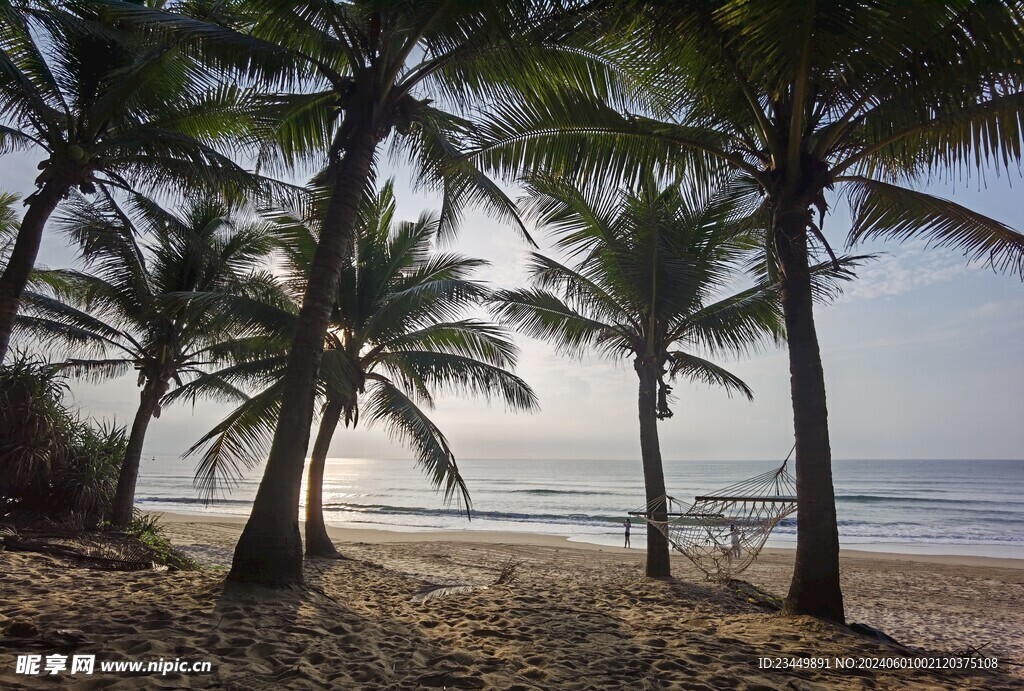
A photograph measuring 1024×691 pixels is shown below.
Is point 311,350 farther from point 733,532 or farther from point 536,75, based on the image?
point 733,532

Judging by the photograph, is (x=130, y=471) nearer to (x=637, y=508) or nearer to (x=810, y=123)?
(x=810, y=123)

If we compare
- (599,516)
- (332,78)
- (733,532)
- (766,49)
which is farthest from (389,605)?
(599,516)

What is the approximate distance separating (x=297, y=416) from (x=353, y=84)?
327 cm

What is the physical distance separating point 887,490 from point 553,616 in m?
45.4

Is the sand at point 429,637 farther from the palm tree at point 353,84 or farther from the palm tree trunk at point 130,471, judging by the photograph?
the palm tree trunk at point 130,471

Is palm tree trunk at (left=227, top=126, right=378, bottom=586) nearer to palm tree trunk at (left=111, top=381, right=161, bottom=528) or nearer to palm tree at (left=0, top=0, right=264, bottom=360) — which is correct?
A: palm tree at (left=0, top=0, right=264, bottom=360)

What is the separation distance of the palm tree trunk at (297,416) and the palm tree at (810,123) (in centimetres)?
139

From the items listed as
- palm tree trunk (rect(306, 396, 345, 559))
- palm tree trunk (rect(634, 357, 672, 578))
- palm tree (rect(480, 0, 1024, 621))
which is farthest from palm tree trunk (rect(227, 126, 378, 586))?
palm tree trunk (rect(634, 357, 672, 578))

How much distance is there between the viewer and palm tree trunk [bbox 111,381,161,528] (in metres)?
8.73

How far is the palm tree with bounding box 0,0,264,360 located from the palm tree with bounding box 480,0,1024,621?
3.65 m

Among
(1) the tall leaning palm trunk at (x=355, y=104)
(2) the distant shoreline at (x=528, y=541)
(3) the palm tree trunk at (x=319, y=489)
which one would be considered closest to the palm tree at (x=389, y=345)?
(3) the palm tree trunk at (x=319, y=489)

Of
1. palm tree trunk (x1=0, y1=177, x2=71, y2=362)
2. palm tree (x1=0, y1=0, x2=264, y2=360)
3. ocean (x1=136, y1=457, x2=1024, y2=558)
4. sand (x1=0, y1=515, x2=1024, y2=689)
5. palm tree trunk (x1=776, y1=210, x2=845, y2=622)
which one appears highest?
palm tree (x1=0, y1=0, x2=264, y2=360)

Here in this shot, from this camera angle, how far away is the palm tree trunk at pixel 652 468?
8.16 meters

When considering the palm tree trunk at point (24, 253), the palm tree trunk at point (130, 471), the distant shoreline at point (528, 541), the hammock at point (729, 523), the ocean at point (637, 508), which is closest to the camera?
the palm tree trunk at point (24, 253)
